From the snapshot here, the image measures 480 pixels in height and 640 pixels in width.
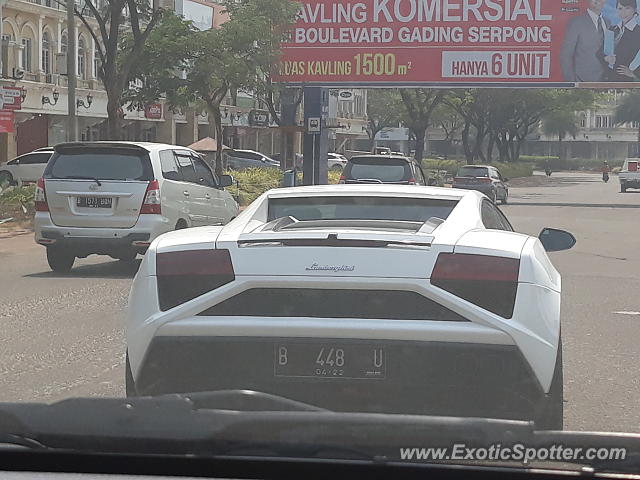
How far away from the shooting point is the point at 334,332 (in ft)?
15.2

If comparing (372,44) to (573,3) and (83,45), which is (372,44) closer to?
(573,3)

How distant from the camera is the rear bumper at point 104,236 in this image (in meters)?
13.2

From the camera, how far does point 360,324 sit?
4.65 meters

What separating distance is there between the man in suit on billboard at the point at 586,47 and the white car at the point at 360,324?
3124 cm

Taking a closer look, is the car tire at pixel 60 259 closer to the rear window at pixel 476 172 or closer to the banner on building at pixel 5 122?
the banner on building at pixel 5 122

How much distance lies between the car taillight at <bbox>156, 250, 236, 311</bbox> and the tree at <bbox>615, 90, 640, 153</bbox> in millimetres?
96627

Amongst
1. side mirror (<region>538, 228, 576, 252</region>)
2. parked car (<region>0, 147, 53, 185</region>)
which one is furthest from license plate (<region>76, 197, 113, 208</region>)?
parked car (<region>0, 147, 53, 185</region>)

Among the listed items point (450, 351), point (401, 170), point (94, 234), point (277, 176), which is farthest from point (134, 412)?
point (277, 176)

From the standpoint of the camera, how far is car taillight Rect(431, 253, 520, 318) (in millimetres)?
4707

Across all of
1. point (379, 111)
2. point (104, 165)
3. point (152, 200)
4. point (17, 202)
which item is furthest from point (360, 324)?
point (379, 111)

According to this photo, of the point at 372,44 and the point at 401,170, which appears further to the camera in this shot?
the point at 372,44

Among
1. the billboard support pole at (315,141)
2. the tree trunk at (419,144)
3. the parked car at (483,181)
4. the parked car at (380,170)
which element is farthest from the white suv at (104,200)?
the tree trunk at (419,144)

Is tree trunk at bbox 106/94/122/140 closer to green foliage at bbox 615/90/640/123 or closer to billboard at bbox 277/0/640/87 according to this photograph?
billboard at bbox 277/0/640/87

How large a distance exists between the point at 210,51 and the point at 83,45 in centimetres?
2379
